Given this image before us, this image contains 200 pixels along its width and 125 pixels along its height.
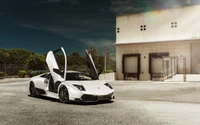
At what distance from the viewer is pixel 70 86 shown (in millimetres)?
9664

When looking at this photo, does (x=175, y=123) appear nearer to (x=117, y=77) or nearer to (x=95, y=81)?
(x=95, y=81)

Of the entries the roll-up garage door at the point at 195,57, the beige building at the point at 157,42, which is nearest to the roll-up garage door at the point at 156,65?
the beige building at the point at 157,42

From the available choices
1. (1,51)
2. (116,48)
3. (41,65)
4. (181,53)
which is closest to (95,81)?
(181,53)

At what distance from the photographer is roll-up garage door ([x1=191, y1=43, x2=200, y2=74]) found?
29.2 meters

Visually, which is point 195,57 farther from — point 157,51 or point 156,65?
point 156,65

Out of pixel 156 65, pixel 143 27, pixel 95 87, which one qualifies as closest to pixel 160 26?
pixel 143 27

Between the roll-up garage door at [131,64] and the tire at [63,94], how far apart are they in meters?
23.7

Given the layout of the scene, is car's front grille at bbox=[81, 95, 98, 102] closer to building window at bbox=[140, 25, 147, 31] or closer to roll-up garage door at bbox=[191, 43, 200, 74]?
roll-up garage door at bbox=[191, 43, 200, 74]

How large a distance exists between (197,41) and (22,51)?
6869 cm

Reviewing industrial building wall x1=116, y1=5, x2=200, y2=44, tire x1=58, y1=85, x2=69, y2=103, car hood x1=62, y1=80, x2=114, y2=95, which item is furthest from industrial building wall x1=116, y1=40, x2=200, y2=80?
tire x1=58, y1=85, x2=69, y2=103

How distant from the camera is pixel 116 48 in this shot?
113 ft

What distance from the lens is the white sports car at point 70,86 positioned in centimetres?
945

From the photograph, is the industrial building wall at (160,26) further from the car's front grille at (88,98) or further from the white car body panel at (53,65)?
the car's front grille at (88,98)

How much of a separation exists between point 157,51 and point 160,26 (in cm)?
292
